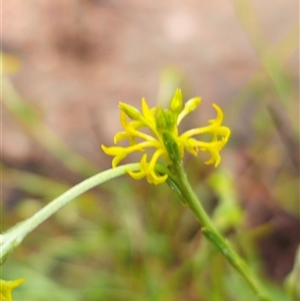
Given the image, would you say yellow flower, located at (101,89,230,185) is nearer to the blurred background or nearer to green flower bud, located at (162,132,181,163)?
green flower bud, located at (162,132,181,163)

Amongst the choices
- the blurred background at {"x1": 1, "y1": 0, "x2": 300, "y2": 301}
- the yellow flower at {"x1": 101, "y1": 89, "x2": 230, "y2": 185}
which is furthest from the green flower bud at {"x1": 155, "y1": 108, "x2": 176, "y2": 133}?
the blurred background at {"x1": 1, "y1": 0, "x2": 300, "y2": 301}

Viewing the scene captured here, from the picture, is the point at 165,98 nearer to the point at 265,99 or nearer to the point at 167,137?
the point at 265,99

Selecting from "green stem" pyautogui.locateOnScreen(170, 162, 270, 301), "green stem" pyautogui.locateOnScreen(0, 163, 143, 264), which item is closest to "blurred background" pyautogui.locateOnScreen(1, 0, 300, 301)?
"green stem" pyautogui.locateOnScreen(170, 162, 270, 301)

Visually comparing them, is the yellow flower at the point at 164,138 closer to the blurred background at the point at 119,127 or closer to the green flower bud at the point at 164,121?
the green flower bud at the point at 164,121

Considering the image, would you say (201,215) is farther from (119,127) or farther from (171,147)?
(119,127)

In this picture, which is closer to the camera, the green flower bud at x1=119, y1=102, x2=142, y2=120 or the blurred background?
the green flower bud at x1=119, y1=102, x2=142, y2=120

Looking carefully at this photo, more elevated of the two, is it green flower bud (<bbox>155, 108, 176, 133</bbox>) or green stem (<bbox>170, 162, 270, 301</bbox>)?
green flower bud (<bbox>155, 108, 176, 133</bbox>)

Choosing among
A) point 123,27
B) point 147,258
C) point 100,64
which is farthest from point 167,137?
point 123,27

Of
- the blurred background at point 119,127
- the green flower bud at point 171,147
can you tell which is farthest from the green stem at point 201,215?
the blurred background at point 119,127

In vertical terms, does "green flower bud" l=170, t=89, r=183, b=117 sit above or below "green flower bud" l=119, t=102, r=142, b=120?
below
